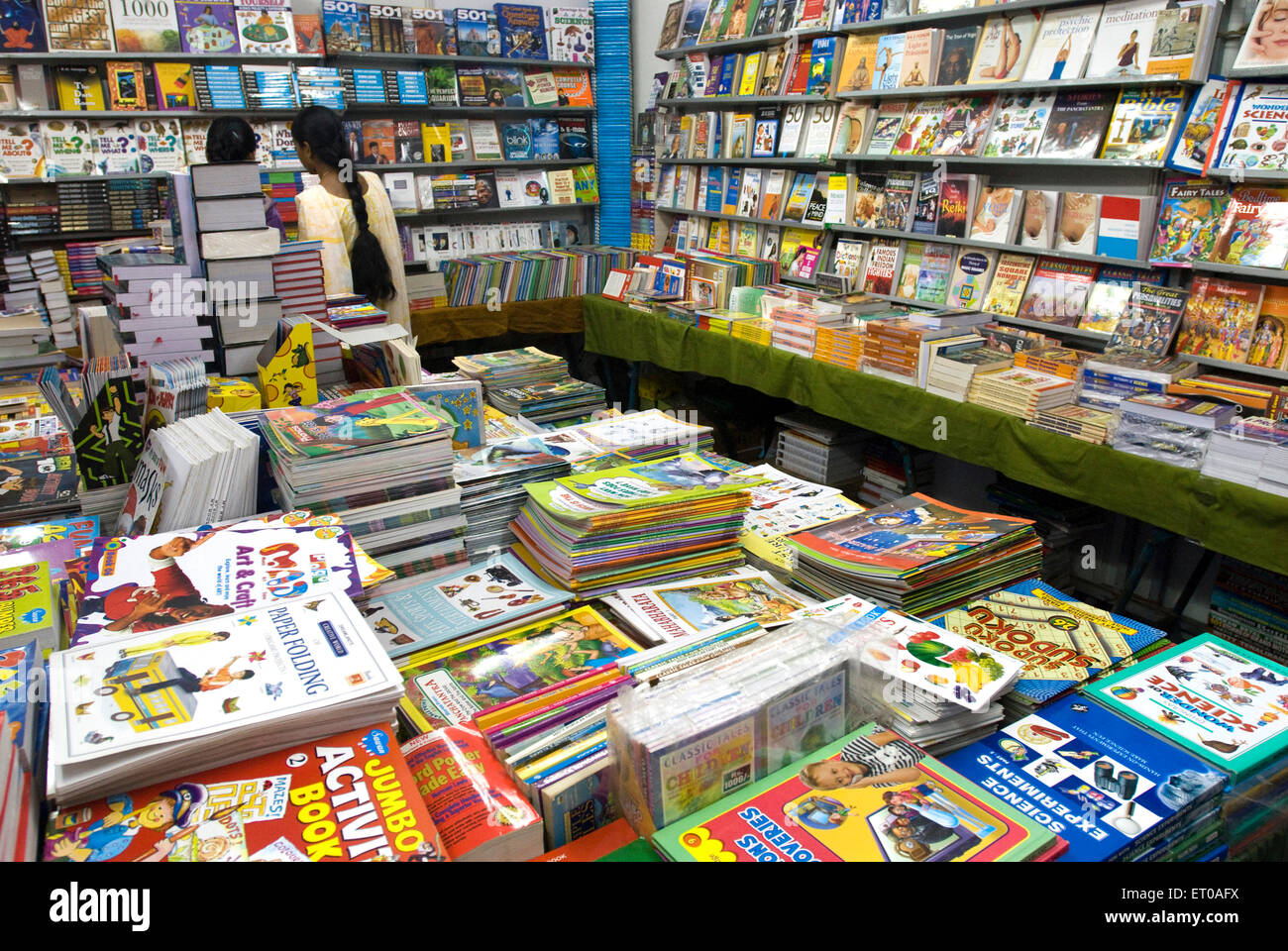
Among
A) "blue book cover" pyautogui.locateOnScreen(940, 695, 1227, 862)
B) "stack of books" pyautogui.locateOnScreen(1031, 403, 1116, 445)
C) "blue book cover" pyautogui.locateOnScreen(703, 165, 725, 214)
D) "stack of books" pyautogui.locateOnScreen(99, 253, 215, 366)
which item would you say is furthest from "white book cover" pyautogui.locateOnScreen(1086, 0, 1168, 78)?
"stack of books" pyautogui.locateOnScreen(99, 253, 215, 366)

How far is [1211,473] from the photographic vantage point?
8.08 feet

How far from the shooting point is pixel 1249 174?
2.68 meters

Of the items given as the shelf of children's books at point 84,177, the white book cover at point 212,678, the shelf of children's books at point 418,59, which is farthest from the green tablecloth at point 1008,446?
the shelf of children's books at point 84,177

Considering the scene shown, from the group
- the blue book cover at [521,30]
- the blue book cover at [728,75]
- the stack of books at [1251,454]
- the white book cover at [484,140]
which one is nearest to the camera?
the stack of books at [1251,454]

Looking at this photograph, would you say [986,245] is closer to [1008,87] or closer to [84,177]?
[1008,87]

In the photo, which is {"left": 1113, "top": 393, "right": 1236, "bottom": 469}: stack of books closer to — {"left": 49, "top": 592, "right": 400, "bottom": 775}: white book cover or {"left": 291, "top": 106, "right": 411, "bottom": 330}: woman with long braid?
{"left": 49, "top": 592, "right": 400, "bottom": 775}: white book cover

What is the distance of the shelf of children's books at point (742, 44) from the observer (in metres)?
4.31

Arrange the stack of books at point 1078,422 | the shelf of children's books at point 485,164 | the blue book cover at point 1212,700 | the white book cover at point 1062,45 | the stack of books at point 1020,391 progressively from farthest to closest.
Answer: the shelf of children's books at point 485,164
the white book cover at point 1062,45
the stack of books at point 1020,391
the stack of books at point 1078,422
the blue book cover at point 1212,700

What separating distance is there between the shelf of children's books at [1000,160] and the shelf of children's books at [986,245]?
301 millimetres

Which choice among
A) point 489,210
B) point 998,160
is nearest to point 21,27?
point 489,210

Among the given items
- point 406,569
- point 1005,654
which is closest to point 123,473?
point 406,569

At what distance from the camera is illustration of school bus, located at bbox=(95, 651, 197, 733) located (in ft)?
3.21

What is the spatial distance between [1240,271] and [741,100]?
2.75 m

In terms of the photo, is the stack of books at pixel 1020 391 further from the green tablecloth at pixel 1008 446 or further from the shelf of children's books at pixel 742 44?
the shelf of children's books at pixel 742 44
